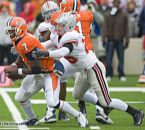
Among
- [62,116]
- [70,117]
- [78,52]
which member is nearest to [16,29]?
[78,52]

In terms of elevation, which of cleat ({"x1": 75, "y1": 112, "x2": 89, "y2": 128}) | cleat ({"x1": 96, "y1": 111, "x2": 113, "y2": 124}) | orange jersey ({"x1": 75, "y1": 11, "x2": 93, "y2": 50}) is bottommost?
cleat ({"x1": 96, "y1": 111, "x2": 113, "y2": 124})

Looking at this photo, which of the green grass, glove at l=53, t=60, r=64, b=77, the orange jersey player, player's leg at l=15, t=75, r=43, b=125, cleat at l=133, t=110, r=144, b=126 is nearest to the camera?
glove at l=53, t=60, r=64, b=77

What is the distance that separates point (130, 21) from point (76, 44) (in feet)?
23.1

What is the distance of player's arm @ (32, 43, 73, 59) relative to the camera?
5.93 meters

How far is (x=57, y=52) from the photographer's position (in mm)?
5996

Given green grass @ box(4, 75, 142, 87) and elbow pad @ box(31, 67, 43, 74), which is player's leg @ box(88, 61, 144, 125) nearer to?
elbow pad @ box(31, 67, 43, 74)

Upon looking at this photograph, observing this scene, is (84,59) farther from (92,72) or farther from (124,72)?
(124,72)

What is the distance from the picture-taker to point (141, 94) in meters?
9.80

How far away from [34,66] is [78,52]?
0.56 m

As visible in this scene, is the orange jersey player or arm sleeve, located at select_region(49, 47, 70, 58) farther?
the orange jersey player

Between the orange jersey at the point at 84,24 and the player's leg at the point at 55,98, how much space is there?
82cm

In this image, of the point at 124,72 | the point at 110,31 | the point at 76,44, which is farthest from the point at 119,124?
the point at 124,72

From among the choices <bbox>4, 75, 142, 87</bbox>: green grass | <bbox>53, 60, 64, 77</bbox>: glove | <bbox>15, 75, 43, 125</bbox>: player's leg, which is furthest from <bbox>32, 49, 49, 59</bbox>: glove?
<bbox>4, 75, 142, 87</bbox>: green grass

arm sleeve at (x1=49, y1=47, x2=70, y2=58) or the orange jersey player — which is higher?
the orange jersey player
